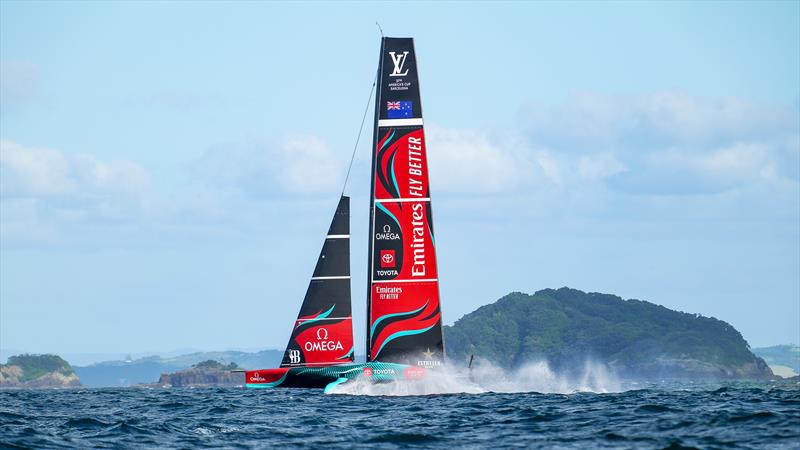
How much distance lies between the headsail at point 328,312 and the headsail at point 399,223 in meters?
2.53

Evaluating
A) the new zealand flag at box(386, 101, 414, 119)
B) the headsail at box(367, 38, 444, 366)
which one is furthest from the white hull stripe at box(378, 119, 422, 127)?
the new zealand flag at box(386, 101, 414, 119)

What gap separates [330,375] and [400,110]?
35.8 feet

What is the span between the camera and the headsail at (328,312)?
163ft

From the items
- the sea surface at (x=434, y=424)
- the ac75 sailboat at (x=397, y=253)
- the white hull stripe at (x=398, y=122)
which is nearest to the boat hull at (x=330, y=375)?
the ac75 sailboat at (x=397, y=253)

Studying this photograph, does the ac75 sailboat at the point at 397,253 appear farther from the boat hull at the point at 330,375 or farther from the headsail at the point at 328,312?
the headsail at the point at 328,312

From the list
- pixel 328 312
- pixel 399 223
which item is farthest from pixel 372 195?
pixel 328 312

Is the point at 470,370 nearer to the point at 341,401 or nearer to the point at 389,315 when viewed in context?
the point at 389,315

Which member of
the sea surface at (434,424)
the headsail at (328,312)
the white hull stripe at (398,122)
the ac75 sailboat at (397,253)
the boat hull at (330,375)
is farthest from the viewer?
the headsail at (328,312)

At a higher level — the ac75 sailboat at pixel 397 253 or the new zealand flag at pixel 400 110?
the new zealand flag at pixel 400 110

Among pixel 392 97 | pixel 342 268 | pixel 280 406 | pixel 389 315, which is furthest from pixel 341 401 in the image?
pixel 392 97

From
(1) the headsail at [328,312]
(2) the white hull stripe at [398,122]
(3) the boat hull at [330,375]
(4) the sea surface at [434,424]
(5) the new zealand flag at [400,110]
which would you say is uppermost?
(5) the new zealand flag at [400,110]

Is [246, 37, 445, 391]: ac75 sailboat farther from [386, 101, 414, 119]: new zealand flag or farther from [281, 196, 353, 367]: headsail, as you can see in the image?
[281, 196, 353, 367]: headsail

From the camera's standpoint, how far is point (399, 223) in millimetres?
47094

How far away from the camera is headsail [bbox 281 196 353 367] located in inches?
1950
